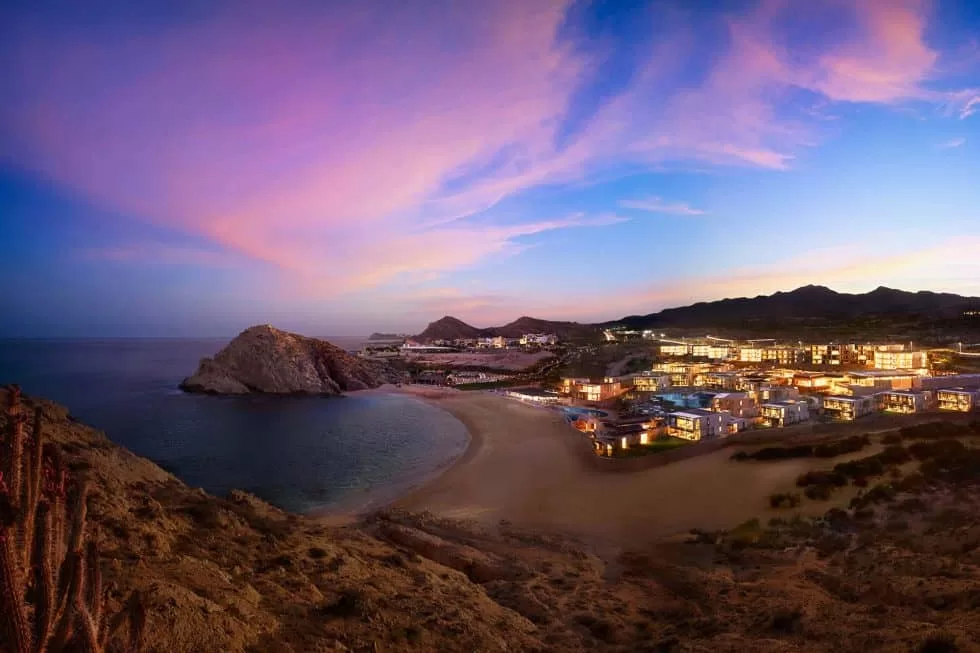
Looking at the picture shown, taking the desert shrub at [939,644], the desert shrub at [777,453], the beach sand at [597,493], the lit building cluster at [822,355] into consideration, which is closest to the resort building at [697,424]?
the beach sand at [597,493]

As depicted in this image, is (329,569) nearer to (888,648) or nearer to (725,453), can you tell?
(888,648)

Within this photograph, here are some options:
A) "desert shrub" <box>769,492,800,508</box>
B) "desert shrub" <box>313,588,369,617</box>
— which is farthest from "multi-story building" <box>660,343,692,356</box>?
"desert shrub" <box>313,588,369,617</box>

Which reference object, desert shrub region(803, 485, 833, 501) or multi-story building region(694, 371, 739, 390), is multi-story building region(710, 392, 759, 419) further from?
desert shrub region(803, 485, 833, 501)

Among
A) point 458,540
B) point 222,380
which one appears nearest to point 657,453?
point 458,540

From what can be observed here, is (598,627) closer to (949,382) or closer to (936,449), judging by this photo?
(936,449)

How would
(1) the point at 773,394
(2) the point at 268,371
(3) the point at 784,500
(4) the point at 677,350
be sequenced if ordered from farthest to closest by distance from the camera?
(4) the point at 677,350
(2) the point at 268,371
(1) the point at 773,394
(3) the point at 784,500

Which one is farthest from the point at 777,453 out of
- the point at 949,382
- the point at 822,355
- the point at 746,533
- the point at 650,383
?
the point at 822,355
